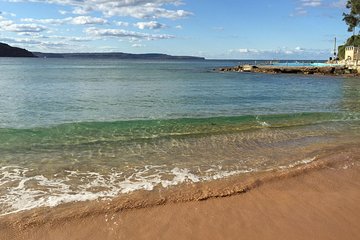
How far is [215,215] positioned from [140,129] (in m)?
8.97

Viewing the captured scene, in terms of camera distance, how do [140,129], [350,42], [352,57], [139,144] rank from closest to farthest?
1. [139,144]
2. [140,129]
3. [352,57]
4. [350,42]

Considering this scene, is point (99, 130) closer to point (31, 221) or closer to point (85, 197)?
point (85, 197)

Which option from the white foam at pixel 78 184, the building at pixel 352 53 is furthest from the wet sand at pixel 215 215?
the building at pixel 352 53

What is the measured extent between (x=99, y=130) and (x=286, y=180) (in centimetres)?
857

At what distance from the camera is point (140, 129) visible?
15.4 m

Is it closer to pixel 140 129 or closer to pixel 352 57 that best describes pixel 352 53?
pixel 352 57

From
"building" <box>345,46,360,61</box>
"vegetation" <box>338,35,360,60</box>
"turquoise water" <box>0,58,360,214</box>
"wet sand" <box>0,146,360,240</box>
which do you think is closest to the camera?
"wet sand" <box>0,146,360,240</box>

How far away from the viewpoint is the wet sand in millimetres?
6176

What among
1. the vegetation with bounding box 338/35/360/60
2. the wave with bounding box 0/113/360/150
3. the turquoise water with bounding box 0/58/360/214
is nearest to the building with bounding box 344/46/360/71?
the vegetation with bounding box 338/35/360/60

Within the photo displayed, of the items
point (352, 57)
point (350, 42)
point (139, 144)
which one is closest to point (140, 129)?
point (139, 144)

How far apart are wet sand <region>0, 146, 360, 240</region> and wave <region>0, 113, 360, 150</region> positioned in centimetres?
587

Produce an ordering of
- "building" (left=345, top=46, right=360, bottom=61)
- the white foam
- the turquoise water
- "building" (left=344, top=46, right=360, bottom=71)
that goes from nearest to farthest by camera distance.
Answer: the white foam < the turquoise water < "building" (left=344, top=46, right=360, bottom=71) < "building" (left=345, top=46, right=360, bottom=61)

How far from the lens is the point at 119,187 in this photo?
27.1ft

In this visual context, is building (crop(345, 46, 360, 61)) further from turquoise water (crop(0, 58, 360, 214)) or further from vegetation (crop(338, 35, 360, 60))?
turquoise water (crop(0, 58, 360, 214))
